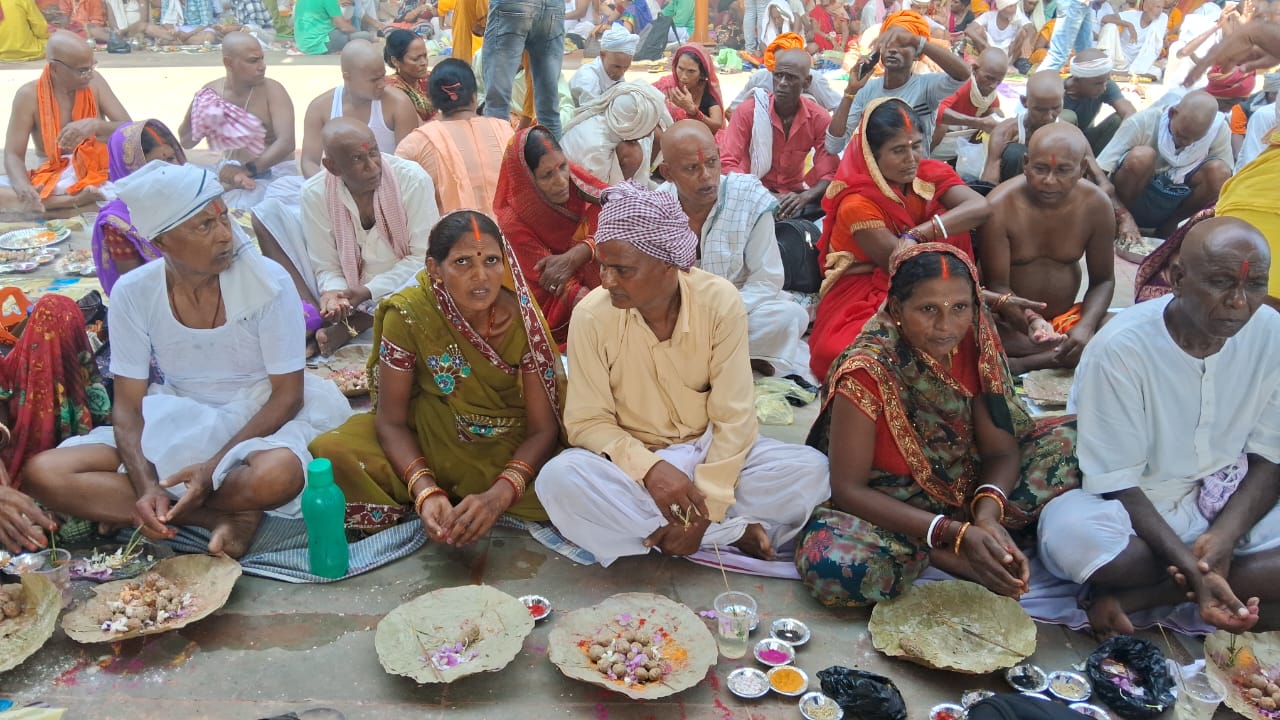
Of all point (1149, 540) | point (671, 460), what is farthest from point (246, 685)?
point (1149, 540)

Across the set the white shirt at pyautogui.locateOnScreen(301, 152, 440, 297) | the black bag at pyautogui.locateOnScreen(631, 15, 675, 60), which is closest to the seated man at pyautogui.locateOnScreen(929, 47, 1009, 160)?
the white shirt at pyautogui.locateOnScreen(301, 152, 440, 297)

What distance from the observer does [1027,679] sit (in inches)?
104

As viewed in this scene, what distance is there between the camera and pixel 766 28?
1462 centimetres

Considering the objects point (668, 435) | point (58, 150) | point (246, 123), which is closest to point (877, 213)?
Answer: point (668, 435)

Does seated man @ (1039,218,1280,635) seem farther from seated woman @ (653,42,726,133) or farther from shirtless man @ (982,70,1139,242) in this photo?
seated woman @ (653,42,726,133)

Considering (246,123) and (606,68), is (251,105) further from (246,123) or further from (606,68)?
(606,68)

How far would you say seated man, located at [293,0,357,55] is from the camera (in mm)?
13727

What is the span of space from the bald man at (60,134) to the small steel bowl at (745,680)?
19.9 ft

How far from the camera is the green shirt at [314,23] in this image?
1372 centimetres

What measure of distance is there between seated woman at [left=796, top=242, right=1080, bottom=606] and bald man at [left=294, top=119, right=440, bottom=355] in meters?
2.60

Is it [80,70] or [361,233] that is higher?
[80,70]

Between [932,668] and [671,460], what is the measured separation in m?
1.02

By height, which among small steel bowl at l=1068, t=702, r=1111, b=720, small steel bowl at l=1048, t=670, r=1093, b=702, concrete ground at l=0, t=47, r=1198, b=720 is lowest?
concrete ground at l=0, t=47, r=1198, b=720

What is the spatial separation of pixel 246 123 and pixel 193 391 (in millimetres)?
3610
